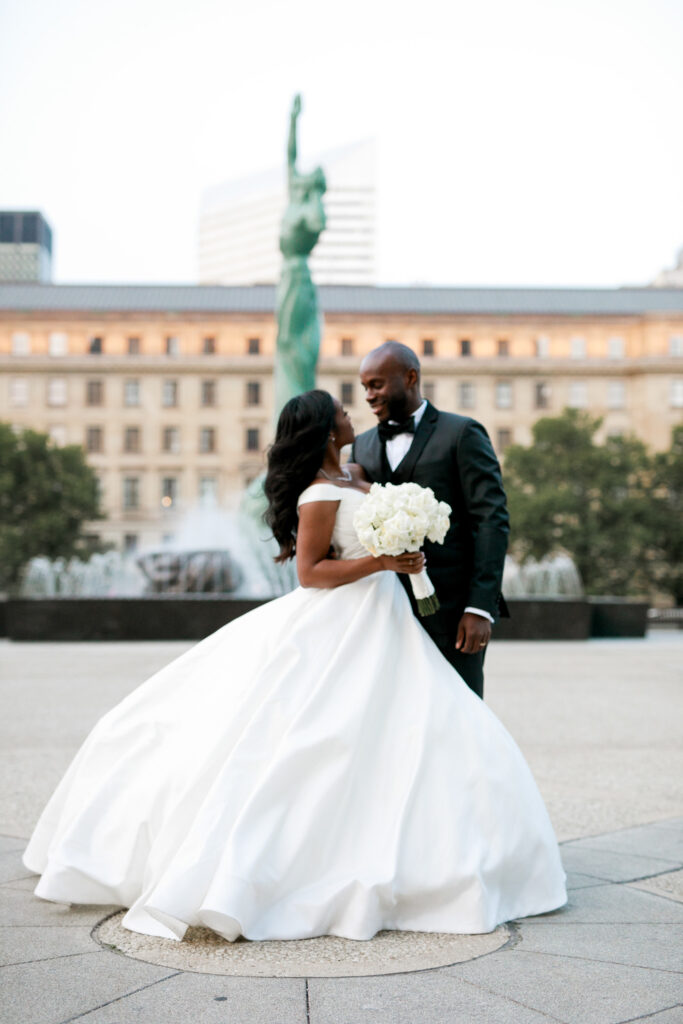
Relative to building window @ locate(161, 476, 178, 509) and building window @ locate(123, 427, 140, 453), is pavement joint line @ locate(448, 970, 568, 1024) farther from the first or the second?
building window @ locate(123, 427, 140, 453)

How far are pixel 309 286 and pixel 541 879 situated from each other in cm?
1948

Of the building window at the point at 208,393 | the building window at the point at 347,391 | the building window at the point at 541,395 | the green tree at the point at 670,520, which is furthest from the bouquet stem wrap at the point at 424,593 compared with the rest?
the building window at the point at 541,395

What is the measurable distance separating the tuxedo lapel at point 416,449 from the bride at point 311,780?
378 millimetres

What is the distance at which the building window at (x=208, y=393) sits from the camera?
7162cm

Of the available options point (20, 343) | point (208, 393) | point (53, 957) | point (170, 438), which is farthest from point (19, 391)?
point (53, 957)

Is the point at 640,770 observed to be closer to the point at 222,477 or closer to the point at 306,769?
the point at 306,769

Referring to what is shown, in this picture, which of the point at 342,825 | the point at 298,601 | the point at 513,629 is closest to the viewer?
the point at 342,825

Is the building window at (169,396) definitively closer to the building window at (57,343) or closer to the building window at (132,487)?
the building window at (132,487)

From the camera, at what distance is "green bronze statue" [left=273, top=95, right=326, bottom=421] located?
22453 millimetres

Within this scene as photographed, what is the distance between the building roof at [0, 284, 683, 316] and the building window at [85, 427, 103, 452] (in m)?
7.63

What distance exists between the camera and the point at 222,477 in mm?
72188

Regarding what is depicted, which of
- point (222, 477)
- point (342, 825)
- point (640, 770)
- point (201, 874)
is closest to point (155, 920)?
point (201, 874)

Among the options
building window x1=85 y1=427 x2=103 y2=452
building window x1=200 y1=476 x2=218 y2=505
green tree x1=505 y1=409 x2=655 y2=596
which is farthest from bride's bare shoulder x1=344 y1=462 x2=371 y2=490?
building window x1=85 y1=427 x2=103 y2=452

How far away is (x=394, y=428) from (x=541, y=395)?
69.8 meters
